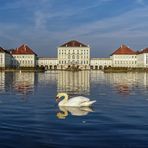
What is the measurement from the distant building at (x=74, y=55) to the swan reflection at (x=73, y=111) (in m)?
158

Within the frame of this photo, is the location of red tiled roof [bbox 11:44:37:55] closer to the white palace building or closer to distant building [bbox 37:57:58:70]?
the white palace building

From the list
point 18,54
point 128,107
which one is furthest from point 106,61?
point 128,107

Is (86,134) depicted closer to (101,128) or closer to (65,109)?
(101,128)

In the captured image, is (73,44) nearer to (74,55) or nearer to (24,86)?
(74,55)

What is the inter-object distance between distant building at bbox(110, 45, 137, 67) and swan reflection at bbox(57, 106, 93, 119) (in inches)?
6257

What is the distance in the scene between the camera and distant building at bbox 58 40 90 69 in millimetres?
173875

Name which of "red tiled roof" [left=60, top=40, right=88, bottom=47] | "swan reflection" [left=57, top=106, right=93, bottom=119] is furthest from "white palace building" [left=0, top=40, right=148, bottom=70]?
"swan reflection" [left=57, top=106, right=93, bottom=119]

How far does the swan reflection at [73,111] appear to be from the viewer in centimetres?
1295

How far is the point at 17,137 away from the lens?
30.5 feet

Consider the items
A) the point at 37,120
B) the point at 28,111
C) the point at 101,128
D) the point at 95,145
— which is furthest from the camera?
the point at 28,111

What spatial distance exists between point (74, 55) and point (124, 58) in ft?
71.3

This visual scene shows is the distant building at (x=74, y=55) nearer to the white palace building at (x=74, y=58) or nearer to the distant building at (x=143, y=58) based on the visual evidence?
the white palace building at (x=74, y=58)

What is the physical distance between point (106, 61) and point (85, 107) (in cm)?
16514

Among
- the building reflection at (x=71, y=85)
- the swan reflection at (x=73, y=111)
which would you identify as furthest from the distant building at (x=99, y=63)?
the swan reflection at (x=73, y=111)
